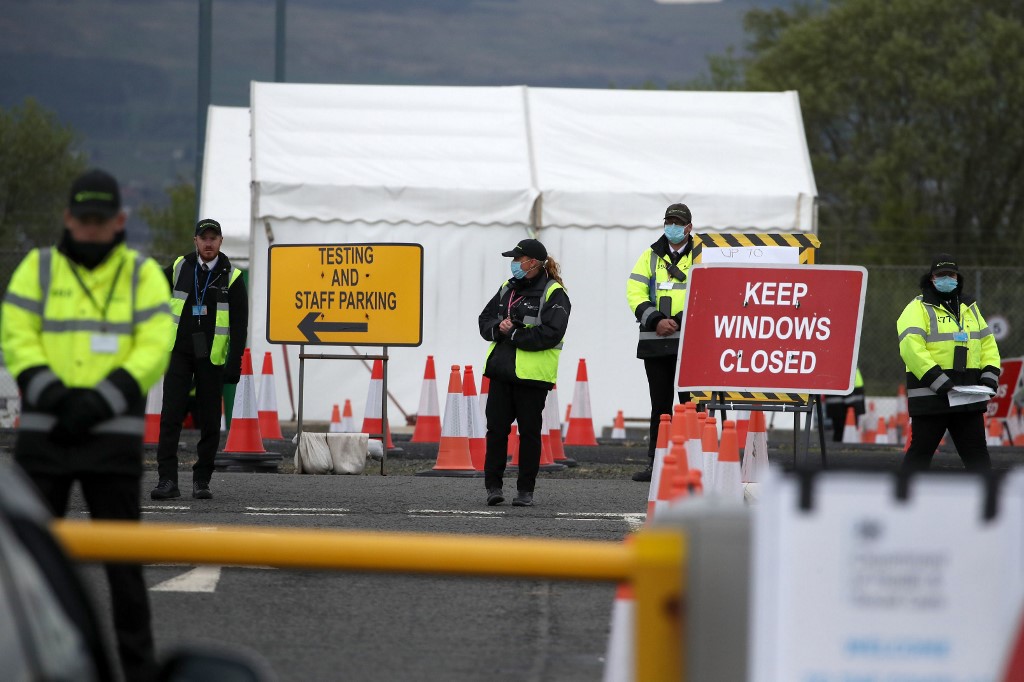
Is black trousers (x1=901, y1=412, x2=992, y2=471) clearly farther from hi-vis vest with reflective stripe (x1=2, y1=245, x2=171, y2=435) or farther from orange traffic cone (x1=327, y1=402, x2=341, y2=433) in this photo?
orange traffic cone (x1=327, y1=402, x2=341, y2=433)

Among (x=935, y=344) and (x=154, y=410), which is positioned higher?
(x=935, y=344)

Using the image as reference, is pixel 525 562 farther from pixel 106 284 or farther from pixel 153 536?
pixel 106 284

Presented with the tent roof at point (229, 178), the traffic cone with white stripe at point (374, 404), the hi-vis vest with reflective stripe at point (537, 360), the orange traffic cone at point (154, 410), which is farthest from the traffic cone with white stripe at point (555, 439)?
the tent roof at point (229, 178)

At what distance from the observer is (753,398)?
1212cm

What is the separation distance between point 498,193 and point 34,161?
4688cm

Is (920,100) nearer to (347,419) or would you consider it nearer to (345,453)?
(347,419)

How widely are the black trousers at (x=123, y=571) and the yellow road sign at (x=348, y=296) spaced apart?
9223 millimetres

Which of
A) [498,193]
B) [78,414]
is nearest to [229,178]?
[498,193]

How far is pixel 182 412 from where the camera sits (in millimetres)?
12219

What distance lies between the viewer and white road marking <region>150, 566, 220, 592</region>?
7.08 metres

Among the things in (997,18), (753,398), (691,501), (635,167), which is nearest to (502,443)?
(753,398)

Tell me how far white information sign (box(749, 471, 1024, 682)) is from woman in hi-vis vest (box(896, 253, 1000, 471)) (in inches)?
348

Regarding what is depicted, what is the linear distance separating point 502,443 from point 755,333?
183cm

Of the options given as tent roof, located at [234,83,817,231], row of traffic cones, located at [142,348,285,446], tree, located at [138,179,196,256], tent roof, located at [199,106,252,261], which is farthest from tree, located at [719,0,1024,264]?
row of traffic cones, located at [142,348,285,446]
